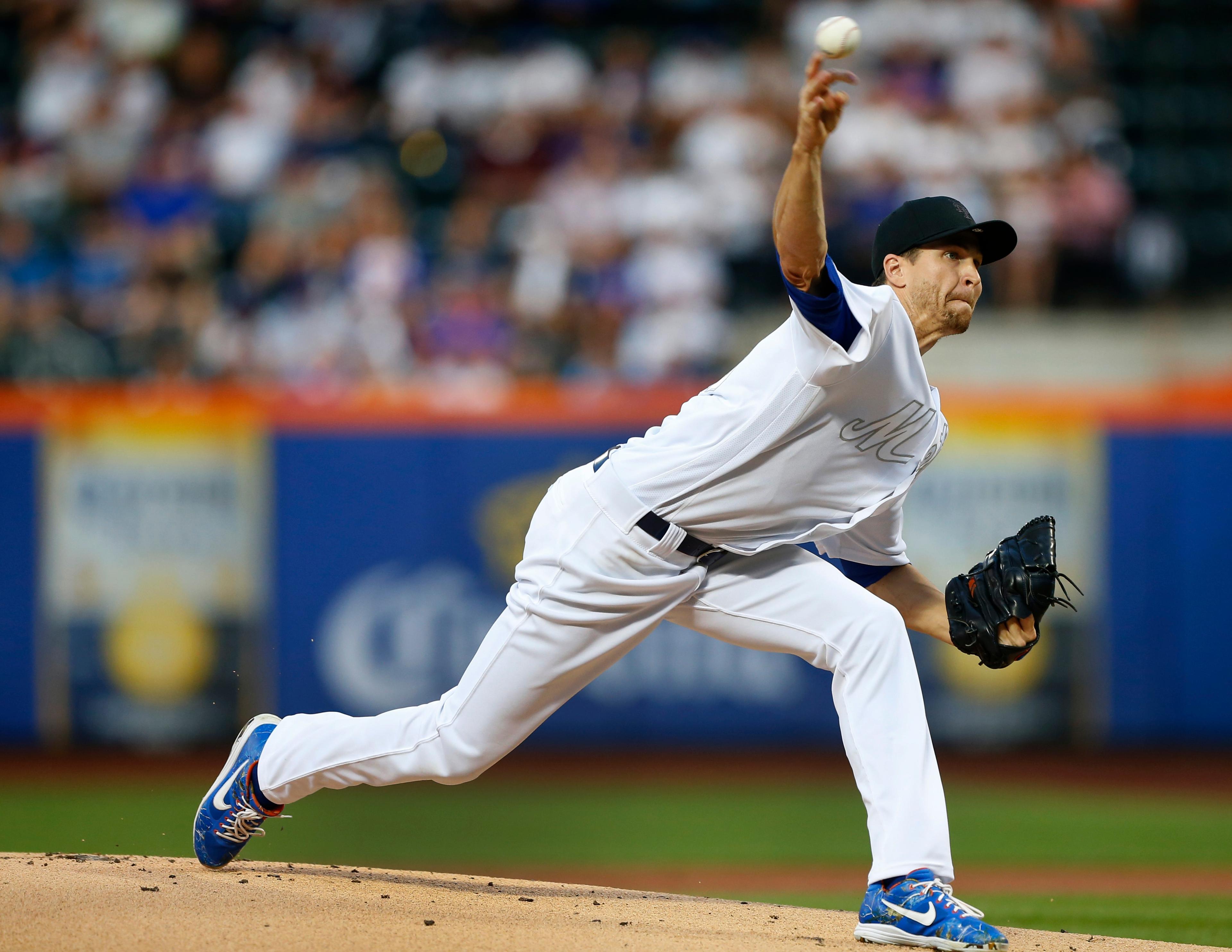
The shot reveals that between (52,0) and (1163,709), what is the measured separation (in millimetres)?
8238

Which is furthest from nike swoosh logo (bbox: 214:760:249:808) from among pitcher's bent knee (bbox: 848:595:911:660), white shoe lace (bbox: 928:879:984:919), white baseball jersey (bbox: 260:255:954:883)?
white shoe lace (bbox: 928:879:984:919)

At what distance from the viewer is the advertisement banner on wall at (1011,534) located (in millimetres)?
7594

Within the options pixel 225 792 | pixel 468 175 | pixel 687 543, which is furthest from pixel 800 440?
pixel 468 175

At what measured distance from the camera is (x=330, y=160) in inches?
358

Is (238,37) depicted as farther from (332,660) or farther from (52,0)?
(332,660)

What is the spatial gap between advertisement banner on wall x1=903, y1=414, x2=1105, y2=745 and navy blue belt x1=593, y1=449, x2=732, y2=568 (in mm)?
4259

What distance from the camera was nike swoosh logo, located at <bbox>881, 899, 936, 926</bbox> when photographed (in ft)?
9.99

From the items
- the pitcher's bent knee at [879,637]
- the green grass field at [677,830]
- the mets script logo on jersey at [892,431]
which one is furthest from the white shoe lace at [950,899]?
the green grass field at [677,830]

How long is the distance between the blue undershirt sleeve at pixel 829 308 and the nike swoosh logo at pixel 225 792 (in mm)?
1786

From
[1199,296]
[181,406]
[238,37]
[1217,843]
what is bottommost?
[1217,843]

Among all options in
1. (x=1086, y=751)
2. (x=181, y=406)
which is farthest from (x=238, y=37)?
(x=1086, y=751)

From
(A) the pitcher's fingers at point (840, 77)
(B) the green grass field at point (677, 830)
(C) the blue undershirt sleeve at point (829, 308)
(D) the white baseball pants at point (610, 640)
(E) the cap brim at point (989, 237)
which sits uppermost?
(A) the pitcher's fingers at point (840, 77)

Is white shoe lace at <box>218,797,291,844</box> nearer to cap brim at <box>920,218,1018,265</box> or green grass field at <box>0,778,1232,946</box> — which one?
green grass field at <box>0,778,1232,946</box>

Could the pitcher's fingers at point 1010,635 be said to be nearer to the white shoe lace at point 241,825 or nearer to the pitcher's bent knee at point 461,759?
the pitcher's bent knee at point 461,759
